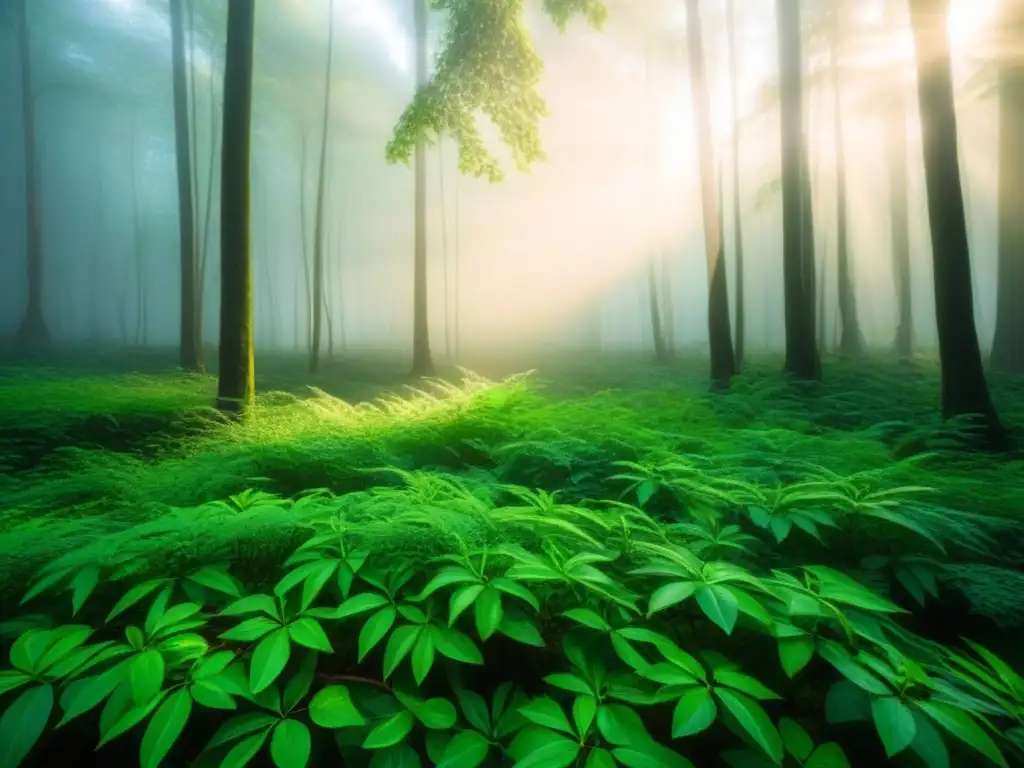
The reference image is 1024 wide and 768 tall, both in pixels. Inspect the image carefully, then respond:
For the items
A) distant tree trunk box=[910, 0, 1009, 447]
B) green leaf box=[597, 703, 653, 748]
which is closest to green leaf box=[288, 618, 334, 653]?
green leaf box=[597, 703, 653, 748]

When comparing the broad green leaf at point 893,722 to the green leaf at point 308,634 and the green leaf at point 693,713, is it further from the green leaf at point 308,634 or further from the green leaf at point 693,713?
the green leaf at point 308,634

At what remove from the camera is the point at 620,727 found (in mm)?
1209

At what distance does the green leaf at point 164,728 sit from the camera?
3.55 feet

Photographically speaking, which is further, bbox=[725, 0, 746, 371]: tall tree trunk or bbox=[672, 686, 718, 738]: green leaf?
bbox=[725, 0, 746, 371]: tall tree trunk

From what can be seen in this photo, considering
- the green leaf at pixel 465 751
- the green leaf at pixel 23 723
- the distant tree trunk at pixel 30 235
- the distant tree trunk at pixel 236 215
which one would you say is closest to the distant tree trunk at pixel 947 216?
the green leaf at pixel 465 751

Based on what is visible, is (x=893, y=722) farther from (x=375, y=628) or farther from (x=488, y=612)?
(x=375, y=628)

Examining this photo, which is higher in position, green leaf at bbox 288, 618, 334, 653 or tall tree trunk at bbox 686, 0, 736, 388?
tall tree trunk at bbox 686, 0, 736, 388

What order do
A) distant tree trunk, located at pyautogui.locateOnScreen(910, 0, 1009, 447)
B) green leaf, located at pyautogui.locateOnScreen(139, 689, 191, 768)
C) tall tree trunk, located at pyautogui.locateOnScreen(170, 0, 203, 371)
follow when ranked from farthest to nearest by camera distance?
tall tree trunk, located at pyautogui.locateOnScreen(170, 0, 203, 371), distant tree trunk, located at pyautogui.locateOnScreen(910, 0, 1009, 447), green leaf, located at pyautogui.locateOnScreen(139, 689, 191, 768)

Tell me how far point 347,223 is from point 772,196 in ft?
121

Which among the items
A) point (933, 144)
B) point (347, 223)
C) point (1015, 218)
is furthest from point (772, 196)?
point (347, 223)

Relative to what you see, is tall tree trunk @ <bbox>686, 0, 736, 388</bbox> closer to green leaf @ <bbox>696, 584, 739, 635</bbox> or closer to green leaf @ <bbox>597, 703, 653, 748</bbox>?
green leaf @ <bbox>696, 584, 739, 635</bbox>

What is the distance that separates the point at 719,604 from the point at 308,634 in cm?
118

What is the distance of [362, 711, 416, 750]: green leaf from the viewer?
1.17 m

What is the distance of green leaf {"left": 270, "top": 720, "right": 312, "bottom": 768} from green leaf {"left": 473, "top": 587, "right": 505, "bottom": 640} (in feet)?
1.56
